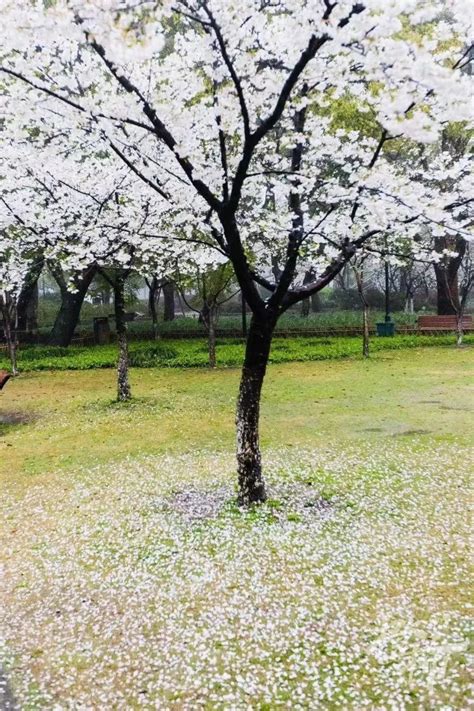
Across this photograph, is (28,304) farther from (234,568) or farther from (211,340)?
(234,568)

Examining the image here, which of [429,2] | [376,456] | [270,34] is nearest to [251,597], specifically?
[376,456]

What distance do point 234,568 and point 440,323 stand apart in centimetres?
2323

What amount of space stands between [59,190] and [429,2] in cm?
775

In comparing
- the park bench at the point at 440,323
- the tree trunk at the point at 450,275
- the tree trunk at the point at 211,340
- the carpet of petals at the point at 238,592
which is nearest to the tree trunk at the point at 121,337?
the carpet of petals at the point at 238,592

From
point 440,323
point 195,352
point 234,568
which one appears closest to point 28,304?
point 195,352

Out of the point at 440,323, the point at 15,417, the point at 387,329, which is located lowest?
the point at 15,417

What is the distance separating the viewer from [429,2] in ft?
15.5

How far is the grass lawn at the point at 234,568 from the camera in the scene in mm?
3736

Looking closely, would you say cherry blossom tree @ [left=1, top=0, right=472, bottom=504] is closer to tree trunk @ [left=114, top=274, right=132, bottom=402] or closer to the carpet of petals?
the carpet of petals

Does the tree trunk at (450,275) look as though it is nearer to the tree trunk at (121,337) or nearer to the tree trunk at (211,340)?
the tree trunk at (211,340)

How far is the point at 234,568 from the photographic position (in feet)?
17.2

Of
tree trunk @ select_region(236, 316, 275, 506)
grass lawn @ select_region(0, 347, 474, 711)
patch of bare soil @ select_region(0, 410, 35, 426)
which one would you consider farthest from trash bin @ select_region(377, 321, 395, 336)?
tree trunk @ select_region(236, 316, 275, 506)

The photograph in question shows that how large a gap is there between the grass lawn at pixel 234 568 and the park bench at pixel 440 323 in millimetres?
16051

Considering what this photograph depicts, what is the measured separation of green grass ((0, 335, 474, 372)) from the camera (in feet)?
66.1
